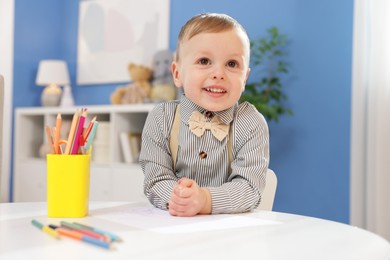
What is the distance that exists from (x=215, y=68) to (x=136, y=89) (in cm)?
227

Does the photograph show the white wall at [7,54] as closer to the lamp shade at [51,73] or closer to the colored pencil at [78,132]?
the lamp shade at [51,73]

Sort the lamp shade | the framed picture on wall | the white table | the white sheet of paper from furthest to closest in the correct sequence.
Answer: the lamp shade < the framed picture on wall < the white sheet of paper < the white table

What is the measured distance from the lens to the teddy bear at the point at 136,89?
3.19 meters

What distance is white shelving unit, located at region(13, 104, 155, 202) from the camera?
2949 millimetres

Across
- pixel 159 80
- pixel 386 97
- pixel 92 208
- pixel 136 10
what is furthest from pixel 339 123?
pixel 92 208

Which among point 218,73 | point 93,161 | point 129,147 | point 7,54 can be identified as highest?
point 7,54

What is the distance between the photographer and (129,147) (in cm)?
301

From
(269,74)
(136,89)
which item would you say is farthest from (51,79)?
(269,74)

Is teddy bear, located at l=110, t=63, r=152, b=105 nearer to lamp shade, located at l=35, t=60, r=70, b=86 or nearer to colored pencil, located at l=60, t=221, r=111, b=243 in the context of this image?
lamp shade, located at l=35, t=60, r=70, b=86

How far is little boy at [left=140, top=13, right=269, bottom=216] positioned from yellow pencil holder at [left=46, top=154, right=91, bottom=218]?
0.59 ft

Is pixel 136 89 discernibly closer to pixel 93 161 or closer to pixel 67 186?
pixel 93 161

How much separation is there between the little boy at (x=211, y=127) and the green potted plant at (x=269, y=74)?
61.2 inches

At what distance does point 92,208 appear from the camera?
0.90 meters

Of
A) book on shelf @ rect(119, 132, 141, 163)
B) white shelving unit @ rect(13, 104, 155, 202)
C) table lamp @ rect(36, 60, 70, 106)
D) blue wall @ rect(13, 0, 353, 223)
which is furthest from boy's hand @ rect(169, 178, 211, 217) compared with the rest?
table lamp @ rect(36, 60, 70, 106)
